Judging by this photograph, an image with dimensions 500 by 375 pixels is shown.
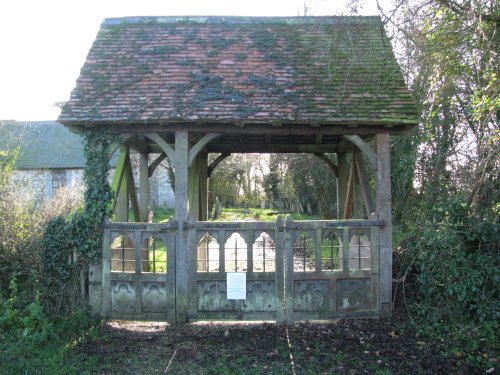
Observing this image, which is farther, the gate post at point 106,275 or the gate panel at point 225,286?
the gate post at point 106,275

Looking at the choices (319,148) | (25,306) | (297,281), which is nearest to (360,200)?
(319,148)

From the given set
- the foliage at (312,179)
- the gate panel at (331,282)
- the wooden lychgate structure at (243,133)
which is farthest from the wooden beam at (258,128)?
the foliage at (312,179)

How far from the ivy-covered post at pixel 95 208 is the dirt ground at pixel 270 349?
2.58 feet

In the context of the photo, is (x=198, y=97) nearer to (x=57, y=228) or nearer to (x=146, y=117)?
(x=146, y=117)

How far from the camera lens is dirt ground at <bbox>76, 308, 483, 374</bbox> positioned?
17.3ft

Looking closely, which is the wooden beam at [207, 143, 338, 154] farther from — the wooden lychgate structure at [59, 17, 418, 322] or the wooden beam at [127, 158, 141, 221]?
the wooden beam at [127, 158, 141, 221]

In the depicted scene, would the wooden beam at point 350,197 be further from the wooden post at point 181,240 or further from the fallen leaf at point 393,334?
the wooden post at point 181,240

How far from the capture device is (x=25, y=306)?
6727mm

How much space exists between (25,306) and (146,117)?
3664 millimetres

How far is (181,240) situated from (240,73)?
11.2 ft

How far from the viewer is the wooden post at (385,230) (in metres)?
7.11

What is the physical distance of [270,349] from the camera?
235 inches

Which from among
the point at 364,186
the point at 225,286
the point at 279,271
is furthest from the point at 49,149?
the point at 279,271

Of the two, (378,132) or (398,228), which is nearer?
(378,132)
